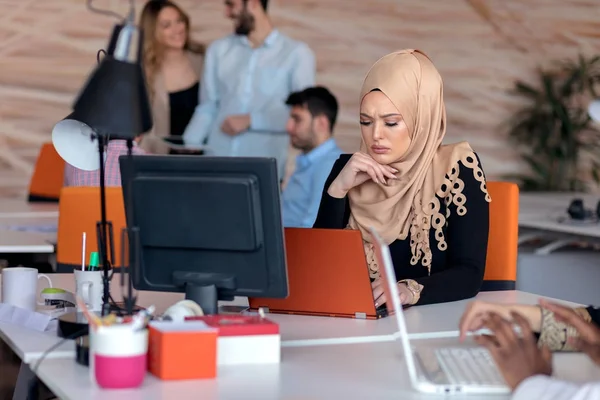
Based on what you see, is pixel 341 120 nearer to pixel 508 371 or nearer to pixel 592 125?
pixel 592 125

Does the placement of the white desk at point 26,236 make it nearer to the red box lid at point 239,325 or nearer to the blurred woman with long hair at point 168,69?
the red box lid at point 239,325

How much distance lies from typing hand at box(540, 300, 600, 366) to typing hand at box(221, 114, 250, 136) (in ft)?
12.0

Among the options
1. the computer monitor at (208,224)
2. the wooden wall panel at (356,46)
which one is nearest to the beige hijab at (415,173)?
the computer monitor at (208,224)

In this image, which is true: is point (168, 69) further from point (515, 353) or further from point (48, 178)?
point (515, 353)

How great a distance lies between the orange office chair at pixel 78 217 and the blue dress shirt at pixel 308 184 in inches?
51.6

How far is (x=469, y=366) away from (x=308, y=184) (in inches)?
111

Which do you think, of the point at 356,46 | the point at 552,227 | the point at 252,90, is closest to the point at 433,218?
the point at 552,227

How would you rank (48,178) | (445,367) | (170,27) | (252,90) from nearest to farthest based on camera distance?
(445,367) → (48,178) → (252,90) → (170,27)

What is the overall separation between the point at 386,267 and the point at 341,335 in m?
0.38

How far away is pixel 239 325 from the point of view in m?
1.69

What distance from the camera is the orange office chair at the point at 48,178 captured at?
491 centimetres

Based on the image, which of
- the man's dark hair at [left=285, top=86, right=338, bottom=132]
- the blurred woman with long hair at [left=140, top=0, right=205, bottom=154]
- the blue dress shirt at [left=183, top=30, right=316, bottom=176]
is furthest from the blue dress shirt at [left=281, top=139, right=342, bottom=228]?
the blurred woman with long hair at [left=140, top=0, right=205, bottom=154]

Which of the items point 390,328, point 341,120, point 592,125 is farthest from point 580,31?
point 390,328

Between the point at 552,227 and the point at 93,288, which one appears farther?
the point at 552,227
